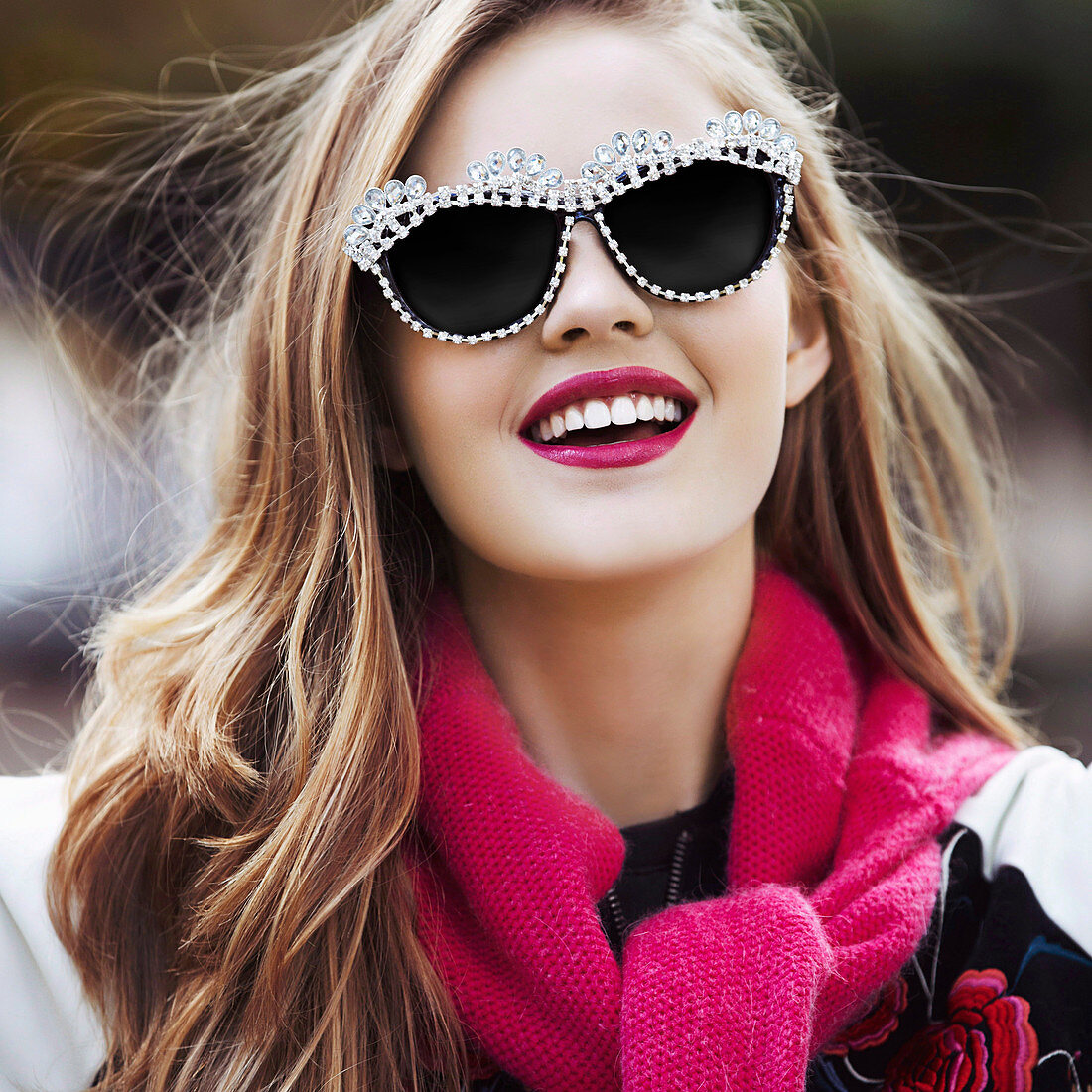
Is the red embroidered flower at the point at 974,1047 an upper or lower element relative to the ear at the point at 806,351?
lower

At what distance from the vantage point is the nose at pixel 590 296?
1.27 meters

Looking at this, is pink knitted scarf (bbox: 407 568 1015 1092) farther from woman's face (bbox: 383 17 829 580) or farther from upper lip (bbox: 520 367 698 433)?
upper lip (bbox: 520 367 698 433)

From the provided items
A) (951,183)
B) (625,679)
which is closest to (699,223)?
(625,679)

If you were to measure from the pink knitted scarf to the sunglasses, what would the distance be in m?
0.44

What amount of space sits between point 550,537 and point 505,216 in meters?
0.35

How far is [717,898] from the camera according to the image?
1305mm

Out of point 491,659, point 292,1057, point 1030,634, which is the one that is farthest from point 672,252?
point 1030,634

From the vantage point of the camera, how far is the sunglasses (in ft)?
4.16

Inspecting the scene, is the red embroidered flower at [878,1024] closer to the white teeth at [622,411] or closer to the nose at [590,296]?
the white teeth at [622,411]

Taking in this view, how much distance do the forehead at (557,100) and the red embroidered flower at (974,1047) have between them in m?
1.00

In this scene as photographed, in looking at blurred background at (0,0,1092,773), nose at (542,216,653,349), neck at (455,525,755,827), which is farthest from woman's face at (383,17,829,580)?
blurred background at (0,0,1092,773)

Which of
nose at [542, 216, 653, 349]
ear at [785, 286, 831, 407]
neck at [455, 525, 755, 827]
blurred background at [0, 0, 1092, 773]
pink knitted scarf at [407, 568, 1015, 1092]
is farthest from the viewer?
blurred background at [0, 0, 1092, 773]

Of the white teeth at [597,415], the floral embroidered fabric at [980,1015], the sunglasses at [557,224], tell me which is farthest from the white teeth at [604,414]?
the floral embroidered fabric at [980,1015]

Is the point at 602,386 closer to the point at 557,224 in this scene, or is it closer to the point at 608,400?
the point at 608,400
